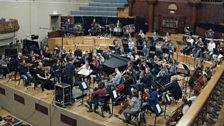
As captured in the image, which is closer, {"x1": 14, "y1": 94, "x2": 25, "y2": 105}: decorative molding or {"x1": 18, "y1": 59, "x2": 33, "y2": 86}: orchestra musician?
{"x1": 14, "y1": 94, "x2": 25, "y2": 105}: decorative molding

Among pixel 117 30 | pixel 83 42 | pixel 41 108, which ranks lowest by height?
pixel 41 108

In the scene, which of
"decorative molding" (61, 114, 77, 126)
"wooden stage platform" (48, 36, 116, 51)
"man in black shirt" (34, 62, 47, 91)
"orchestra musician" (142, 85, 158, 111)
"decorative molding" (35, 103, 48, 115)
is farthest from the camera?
"wooden stage platform" (48, 36, 116, 51)

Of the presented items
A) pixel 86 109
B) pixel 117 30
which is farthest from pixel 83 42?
pixel 86 109

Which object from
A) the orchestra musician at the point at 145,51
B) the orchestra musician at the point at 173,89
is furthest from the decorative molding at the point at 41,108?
the orchestra musician at the point at 145,51

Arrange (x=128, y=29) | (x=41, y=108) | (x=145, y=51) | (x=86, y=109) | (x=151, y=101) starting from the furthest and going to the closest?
(x=128, y=29) < (x=145, y=51) < (x=41, y=108) < (x=86, y=109) < (x=151, y=101)

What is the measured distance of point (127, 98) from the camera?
1138cm

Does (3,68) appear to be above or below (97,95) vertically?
above

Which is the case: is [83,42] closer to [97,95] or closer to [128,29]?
[128,29]

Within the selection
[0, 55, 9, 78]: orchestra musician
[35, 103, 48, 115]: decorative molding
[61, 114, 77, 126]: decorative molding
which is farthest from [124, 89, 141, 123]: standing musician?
[0, 55, 9, 78]: orchestra musician

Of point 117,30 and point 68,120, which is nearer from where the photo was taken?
point 68,120

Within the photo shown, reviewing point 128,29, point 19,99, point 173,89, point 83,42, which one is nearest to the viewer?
point 173,89

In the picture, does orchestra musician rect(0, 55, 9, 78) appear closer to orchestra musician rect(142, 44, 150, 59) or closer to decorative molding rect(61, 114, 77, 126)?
decorative molding rect(61, 114, 77, 126)

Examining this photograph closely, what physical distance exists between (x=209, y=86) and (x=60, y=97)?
29.3 ft

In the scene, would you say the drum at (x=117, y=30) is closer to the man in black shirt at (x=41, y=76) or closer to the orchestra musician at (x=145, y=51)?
the orchestra musician at (x=145, y=51)
